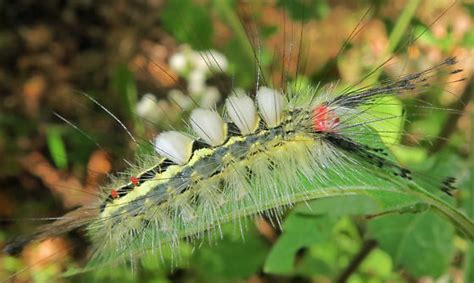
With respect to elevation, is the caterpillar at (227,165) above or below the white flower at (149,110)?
below

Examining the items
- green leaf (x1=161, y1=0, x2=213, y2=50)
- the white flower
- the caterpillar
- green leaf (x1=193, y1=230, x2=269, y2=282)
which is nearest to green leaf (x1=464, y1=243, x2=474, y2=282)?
the caterpillar

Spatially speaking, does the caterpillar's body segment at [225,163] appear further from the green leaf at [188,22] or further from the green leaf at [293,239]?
the green leaf at [188,22]

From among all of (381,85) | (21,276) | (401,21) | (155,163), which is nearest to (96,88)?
(21,276)

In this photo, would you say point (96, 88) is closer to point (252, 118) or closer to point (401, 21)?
point (401, 21)

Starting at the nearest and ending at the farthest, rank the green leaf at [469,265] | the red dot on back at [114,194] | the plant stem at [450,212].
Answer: the plant stem at [450,212], the red dot on back at [114,194], the green leaf at [469,265]

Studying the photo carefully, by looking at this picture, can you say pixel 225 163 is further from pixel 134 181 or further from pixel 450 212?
pixel 450 212

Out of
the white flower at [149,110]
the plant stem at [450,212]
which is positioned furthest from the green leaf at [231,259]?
the plant stem at [450,212]
